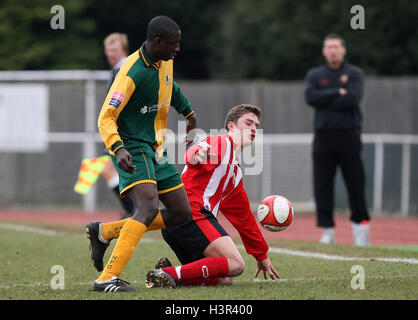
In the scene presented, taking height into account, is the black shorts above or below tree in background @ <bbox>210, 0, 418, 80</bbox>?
below

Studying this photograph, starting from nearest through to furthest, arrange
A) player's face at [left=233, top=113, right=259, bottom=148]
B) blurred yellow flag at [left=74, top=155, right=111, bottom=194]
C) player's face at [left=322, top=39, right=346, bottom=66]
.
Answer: player's face at [left=233, top=113, right=259, bottom=148], player's face at [left=322, top=39, right=346, bottom=66], blurred yellow flag at [left=74, top=155, right=111, bottom=194]

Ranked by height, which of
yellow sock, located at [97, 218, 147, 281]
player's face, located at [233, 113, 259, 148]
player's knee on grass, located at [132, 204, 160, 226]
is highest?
player's face, located at [233, 113, 259, 148]

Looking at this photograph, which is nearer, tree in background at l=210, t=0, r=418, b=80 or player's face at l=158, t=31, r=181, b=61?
player's face at l=158, t=31, r=181, b=61

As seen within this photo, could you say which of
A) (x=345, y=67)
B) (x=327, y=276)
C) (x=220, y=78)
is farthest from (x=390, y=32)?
(x=327, y=276)

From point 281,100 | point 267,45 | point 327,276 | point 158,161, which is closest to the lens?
point 158,161

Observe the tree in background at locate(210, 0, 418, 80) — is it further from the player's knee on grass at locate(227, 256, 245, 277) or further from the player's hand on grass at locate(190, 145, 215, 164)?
the player's knee on grass at locate(227, 256, 245, 277)

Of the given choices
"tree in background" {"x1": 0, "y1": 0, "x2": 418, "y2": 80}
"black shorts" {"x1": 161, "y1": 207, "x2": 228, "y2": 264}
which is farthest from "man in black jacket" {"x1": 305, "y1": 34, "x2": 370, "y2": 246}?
"tree in background" {"x1": 0, "y1": 0, "x2": 418, "y2": 80}

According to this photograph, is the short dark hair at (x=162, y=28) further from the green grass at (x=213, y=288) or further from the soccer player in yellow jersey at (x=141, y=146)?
the green grass at (x=213, y=288)

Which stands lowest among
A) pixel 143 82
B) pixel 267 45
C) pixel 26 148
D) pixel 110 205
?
pixel 110 205

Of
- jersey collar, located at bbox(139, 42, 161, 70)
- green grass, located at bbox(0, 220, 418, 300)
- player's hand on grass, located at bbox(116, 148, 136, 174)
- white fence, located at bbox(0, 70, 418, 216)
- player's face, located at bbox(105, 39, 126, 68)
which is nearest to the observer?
green grass, located at bbox(0, 220, 418, 300)

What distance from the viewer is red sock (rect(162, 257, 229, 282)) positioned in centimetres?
580

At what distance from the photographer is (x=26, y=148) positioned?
16.3 meters
